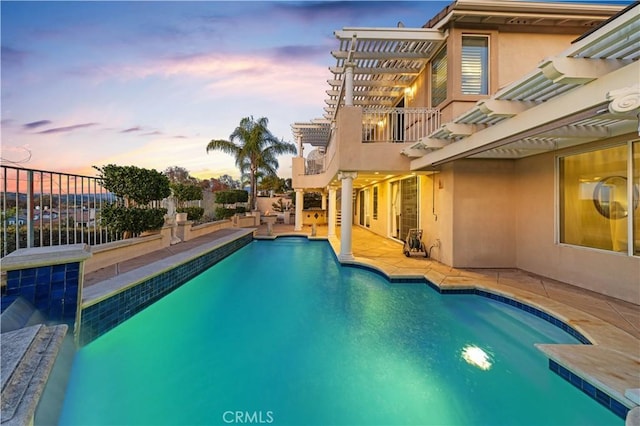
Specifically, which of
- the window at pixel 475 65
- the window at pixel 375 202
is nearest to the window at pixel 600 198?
the window at pixel 475 65

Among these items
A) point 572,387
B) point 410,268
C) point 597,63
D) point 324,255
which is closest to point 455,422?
point 572,387

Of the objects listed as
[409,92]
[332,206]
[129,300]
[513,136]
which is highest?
[409,92]

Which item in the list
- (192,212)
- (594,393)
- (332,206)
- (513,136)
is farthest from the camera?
(332,206)

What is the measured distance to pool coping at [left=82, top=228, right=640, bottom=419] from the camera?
2650mm

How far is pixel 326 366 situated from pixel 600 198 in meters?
6.17

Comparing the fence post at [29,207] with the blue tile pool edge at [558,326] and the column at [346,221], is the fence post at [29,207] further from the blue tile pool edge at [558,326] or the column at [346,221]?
the blue tile pool edge at [558,326]

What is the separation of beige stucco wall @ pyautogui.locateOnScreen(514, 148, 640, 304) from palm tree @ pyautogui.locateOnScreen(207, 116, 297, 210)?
630 inches

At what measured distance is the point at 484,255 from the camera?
7.40 metres

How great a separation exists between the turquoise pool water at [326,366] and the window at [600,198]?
2.30 m

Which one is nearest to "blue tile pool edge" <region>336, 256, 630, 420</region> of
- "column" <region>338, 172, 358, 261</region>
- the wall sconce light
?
"column" <region>338, 172, 358, 261</region>

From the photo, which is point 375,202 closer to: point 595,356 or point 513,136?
point 513,136

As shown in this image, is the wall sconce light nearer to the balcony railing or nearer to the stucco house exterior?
the stucco house exterior

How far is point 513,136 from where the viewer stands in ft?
14.4

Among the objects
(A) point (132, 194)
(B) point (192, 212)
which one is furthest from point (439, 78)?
(B) point (192, 212)
